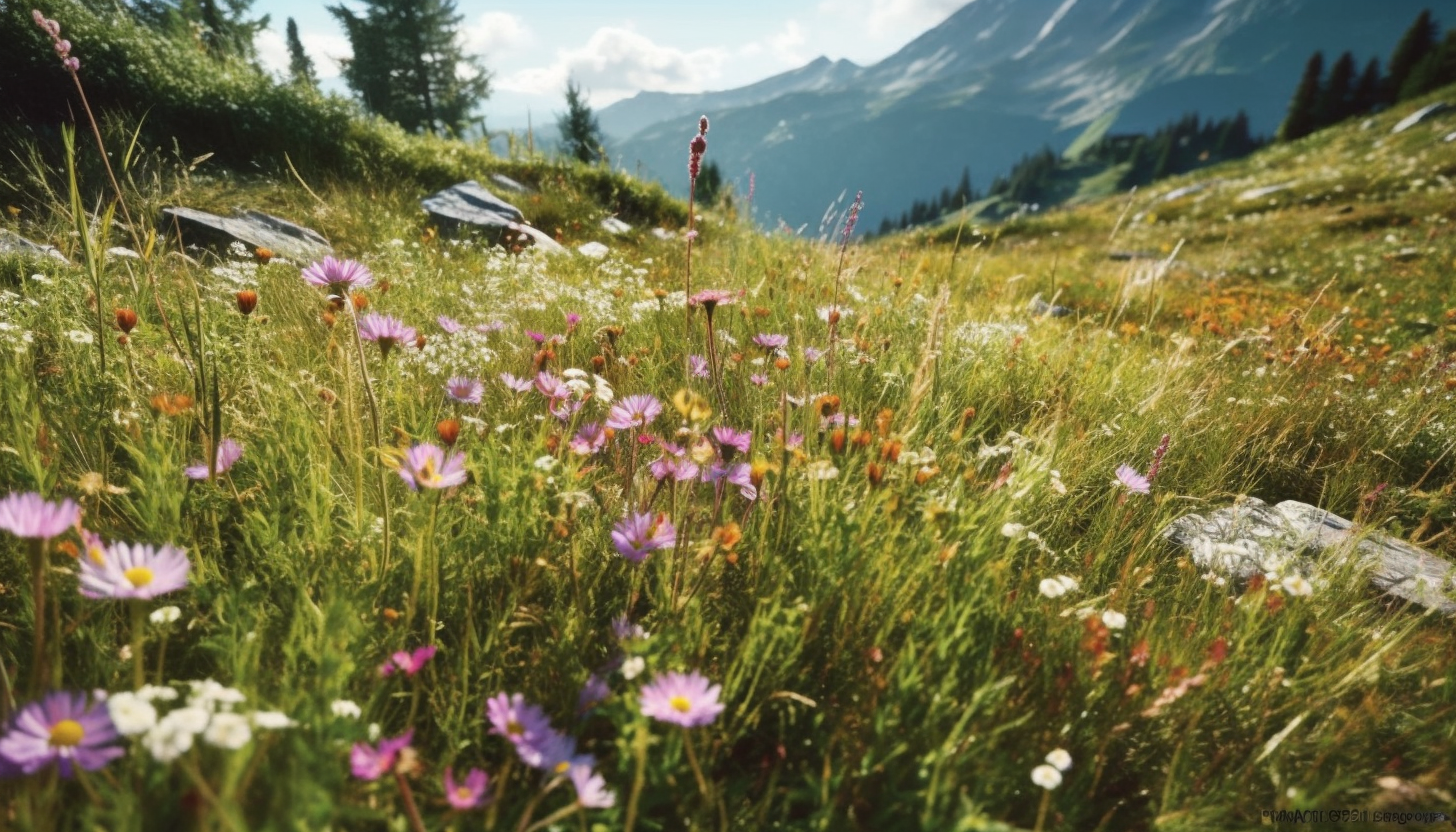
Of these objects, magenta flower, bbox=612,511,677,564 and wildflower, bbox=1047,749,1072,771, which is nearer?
wildflower, bbox=1047,749,1072,771

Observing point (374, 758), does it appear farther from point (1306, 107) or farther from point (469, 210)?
point (1306, 107)

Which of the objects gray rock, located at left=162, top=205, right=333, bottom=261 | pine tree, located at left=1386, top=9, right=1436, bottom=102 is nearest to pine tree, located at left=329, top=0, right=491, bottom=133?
gray rock, located at left=162, top=205, right=333, bottom=261

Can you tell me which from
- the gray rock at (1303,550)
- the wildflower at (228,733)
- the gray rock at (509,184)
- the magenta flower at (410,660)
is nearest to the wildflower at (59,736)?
the wildflower at (228,733)

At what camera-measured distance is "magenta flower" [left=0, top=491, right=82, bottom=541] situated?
0.91 m

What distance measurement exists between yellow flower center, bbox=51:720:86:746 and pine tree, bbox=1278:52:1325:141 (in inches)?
3204

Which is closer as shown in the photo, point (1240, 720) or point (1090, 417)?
point (1240, 720)

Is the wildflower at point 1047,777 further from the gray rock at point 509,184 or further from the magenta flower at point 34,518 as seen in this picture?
the gray rock at point 509,184

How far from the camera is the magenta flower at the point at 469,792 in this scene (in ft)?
3.08

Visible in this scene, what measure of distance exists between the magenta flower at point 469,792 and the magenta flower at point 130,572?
0.49 meters

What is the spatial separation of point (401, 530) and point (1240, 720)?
1909 millimetres

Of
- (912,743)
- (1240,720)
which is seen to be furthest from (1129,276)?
(912,743)

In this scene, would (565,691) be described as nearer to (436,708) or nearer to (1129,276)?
(436,708)

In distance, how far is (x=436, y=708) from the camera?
120 cm

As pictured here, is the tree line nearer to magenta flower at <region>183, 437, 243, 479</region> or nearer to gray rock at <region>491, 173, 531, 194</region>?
gray rock at <region>491, 173, 531, 194</region>
